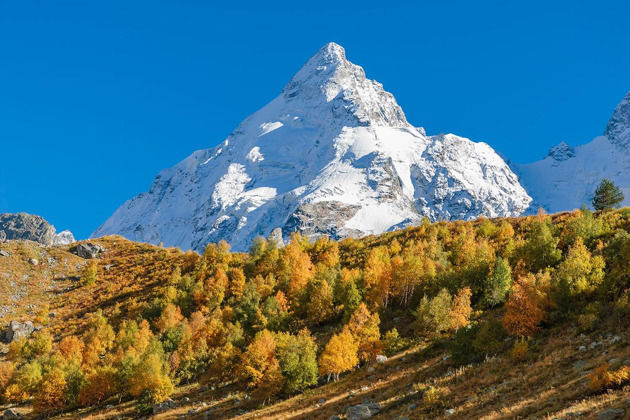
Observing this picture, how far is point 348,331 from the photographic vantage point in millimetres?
60406

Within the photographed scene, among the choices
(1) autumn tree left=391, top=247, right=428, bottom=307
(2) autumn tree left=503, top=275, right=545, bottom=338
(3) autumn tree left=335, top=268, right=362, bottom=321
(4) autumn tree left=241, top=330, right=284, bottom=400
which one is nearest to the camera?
(2) autumn tree left=503, top=275, right=545, bottom=338

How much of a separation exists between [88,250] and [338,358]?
4436 inches

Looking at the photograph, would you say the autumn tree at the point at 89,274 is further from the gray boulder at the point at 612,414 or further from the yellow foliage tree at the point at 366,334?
the gray boulder at the point at 612,414

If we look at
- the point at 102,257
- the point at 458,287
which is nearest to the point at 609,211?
the point at 458,287

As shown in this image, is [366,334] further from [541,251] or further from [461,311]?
[541,251]

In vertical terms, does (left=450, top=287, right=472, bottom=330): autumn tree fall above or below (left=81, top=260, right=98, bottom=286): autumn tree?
below

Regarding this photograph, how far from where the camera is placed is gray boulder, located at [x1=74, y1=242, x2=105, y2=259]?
140 metres

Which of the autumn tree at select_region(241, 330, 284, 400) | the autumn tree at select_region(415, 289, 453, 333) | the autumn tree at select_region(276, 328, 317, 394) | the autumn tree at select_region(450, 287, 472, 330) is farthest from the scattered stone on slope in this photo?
the autumn tree at select_region(450, 287, 472, 330)

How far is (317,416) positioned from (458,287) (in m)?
36.9

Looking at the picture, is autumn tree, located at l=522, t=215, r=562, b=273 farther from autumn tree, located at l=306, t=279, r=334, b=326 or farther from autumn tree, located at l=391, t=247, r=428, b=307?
autumn tree, located at l=306, t=279, r=334, b=326

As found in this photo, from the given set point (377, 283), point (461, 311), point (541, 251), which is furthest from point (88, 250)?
point (541, 251)

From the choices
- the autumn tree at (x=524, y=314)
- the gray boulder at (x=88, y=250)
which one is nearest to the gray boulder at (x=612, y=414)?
the autumn tree at (x=524, y=314)

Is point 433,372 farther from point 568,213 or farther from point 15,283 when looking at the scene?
point 15,283

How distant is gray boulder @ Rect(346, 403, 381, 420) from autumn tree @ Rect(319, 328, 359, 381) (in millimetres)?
17911
